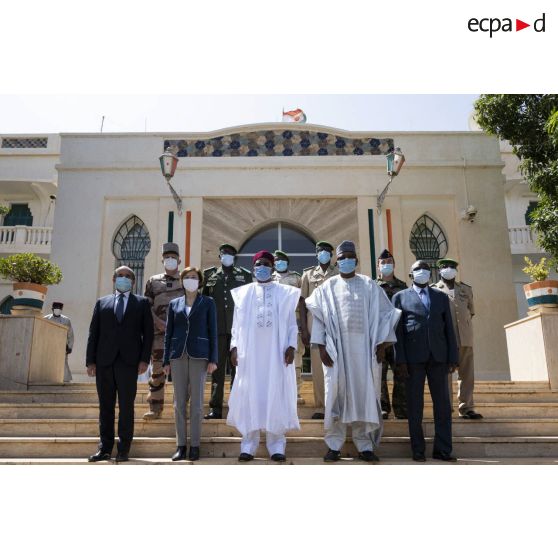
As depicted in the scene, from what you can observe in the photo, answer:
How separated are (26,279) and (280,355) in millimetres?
4455

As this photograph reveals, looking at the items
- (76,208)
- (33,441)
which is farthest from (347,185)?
(33,441)

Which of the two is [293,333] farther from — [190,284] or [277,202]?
[277,202]

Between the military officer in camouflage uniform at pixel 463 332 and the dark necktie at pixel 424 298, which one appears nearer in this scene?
the dark necktie at pixel 424 298

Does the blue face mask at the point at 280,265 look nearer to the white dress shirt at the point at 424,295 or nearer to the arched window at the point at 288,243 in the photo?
the white dress shirt at the point at 424,295

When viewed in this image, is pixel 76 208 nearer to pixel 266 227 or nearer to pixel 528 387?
pixel 266 227

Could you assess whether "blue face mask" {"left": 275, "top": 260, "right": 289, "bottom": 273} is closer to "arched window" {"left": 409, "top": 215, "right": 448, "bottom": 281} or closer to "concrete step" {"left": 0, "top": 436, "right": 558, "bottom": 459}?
"concrete step" {"left": 0, "top": 436, "right": 558, "bottom": 459}

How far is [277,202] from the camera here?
12086 mm

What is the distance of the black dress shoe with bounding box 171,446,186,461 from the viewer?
451 cm

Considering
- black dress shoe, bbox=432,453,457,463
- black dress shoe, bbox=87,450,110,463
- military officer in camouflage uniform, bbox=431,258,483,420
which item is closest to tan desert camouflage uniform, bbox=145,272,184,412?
black dress shoe, bbox=87,450,110,463

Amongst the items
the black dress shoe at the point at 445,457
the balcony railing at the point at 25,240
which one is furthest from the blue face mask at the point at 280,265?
the balcony railing at the point at 25,240

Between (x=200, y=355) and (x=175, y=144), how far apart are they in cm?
859

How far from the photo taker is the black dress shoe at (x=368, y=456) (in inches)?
175

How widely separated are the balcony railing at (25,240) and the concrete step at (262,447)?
35.3ft

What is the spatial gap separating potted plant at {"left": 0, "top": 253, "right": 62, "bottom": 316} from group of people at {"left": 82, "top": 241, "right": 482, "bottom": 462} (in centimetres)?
288
